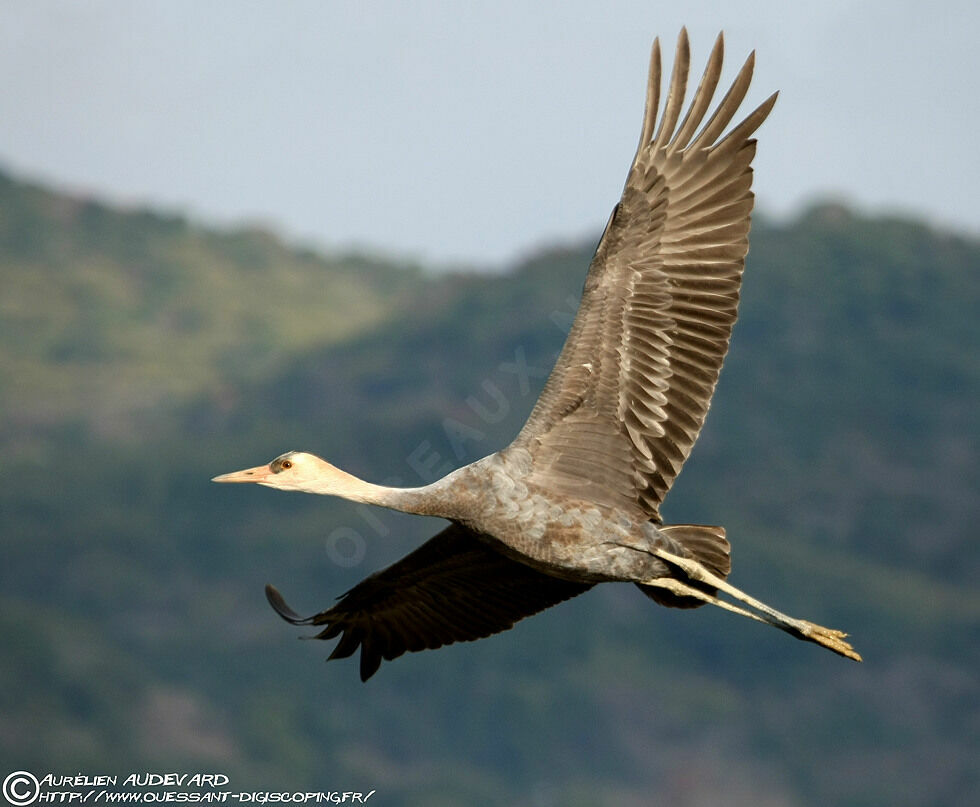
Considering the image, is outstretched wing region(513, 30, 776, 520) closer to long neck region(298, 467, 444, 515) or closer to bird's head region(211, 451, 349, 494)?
long neck region(298, 467, 444, 515)

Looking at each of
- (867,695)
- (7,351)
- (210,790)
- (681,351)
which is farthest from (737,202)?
(7,351)

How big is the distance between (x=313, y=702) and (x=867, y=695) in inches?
941

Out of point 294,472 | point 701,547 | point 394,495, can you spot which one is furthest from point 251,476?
point 701,547

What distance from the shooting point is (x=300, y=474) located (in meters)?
12.9

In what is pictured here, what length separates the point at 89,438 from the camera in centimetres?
9950

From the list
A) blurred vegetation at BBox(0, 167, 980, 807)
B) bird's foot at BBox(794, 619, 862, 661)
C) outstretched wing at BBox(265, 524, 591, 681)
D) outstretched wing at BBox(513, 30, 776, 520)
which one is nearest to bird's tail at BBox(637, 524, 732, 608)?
outstretched wing at BBox(513, 30, 776, 520)

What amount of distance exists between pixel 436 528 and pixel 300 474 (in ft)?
214

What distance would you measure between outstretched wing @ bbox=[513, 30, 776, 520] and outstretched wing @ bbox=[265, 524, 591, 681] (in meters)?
1.16

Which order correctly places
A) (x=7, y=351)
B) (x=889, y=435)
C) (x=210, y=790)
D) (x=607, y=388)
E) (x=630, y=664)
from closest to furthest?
(x=607, y=388) → (x=210, y=790) → (x=630, y=664) → (x=889, y=435) → (x=7, y=351)

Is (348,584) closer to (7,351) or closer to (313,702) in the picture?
(313,702)

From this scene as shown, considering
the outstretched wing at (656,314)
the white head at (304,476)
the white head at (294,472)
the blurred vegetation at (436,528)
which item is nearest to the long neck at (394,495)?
the white head at (304,476)

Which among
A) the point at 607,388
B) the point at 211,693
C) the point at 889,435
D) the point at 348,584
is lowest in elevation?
the point at 211,693

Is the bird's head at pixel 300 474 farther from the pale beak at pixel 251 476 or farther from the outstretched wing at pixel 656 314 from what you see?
the outstretched wing at pixel 656 314

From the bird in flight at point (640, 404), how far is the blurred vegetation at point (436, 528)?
1963 inches
